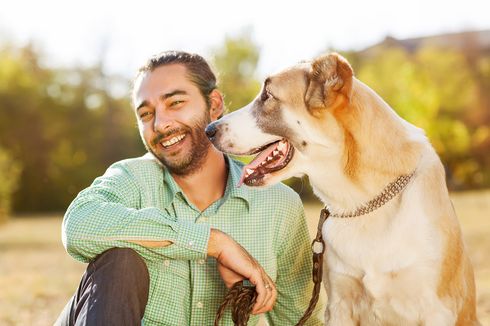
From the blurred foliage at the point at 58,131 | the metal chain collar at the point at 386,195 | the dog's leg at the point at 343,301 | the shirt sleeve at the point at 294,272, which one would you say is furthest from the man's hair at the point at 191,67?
the blurred foliage at the point at 58,131

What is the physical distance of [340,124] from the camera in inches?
130

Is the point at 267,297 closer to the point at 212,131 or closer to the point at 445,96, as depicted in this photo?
the point at 212,131

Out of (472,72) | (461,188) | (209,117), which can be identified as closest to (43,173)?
(461,188)

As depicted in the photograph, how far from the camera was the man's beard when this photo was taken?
3.88m

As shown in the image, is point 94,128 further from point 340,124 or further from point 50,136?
point 340,124

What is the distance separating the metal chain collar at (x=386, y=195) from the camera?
327cm

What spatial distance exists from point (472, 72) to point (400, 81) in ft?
46.6

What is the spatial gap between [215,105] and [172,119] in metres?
0.40

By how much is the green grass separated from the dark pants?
3025 millimetres

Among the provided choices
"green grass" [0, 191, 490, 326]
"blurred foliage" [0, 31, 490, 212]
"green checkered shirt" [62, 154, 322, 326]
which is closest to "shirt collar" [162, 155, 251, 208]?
"green checkered shirt" [62, 154, 322, 326]

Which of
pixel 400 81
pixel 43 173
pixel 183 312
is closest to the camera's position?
pixel 183 312

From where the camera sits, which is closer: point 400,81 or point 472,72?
point 400,81

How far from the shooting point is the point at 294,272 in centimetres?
387

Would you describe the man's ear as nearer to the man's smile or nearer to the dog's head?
the man's smile
